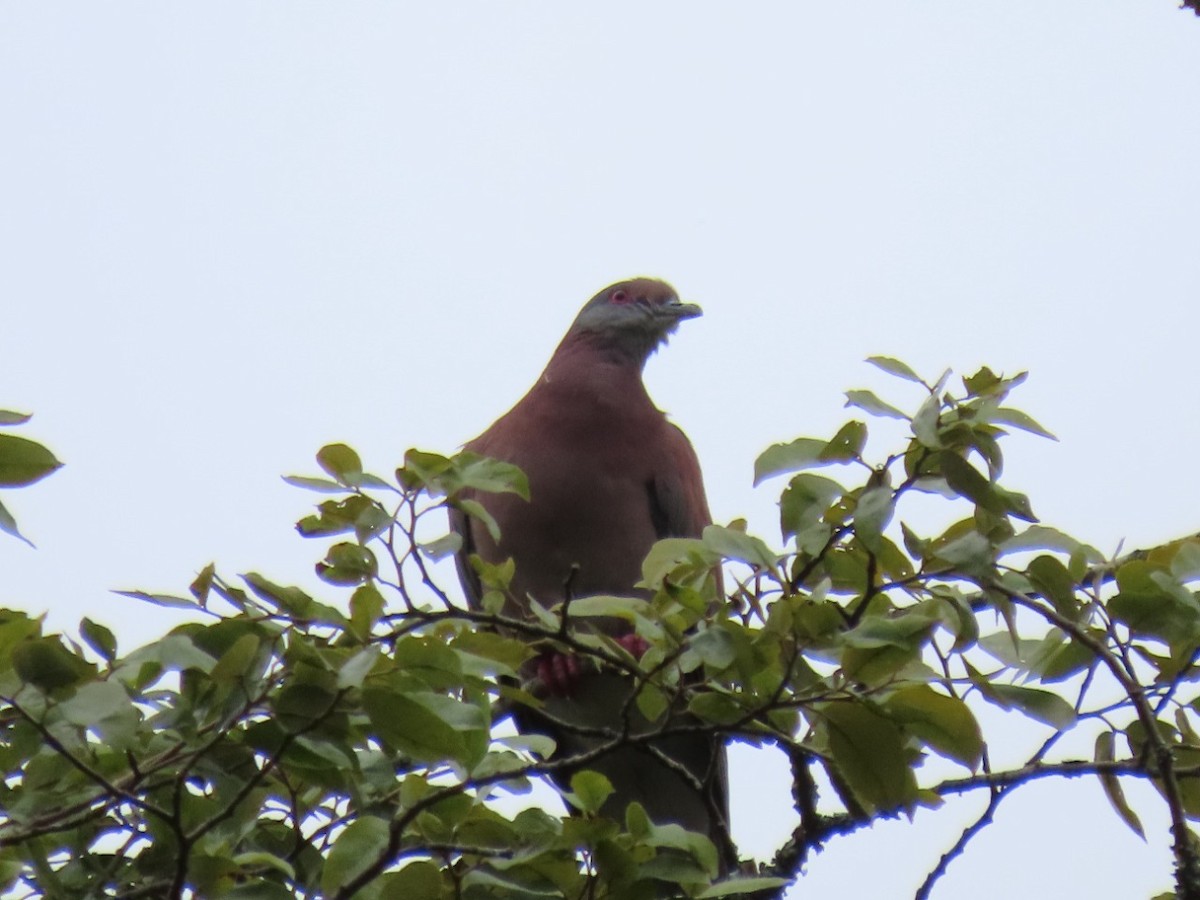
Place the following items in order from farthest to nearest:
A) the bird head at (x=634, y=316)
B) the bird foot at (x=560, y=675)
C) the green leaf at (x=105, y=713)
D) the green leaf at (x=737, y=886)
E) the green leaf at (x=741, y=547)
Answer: the bird head at (x=634, y=316)
the bird foot at (x=560, y=675)
the green leaf at (x=741, y=547)
the green leaf at (x=737, y=886)
the green leaf at (x=105, y=713)

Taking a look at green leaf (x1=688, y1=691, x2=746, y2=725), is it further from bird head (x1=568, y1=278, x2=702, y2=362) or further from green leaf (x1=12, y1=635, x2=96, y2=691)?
bird head (x1=568, y1=278, x2=702, y2=362)

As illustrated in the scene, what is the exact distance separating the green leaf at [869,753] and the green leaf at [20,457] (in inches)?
44.2

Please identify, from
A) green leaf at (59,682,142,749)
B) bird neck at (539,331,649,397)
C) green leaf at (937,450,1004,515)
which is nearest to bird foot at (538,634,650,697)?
bird neck at (539,331,649,397)

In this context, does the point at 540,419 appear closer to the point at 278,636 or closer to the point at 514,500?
the point at 514,500

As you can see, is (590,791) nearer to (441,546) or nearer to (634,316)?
(441,546)

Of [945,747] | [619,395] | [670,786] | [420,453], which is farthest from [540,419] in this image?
[945,747]

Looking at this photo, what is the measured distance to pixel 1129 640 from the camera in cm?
237

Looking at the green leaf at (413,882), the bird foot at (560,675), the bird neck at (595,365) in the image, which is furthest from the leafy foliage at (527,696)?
the bird neck at (595,365)

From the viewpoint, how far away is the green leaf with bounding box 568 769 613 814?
7.38 feet

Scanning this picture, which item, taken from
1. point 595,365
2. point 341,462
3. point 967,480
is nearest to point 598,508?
point 595,365

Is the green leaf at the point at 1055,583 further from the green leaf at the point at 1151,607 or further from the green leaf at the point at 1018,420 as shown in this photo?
the green leaf at the point at 1018,420

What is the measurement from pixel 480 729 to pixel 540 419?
336 centimetres

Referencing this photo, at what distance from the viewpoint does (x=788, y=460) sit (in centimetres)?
234

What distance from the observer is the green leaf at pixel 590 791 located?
2.25 metres
